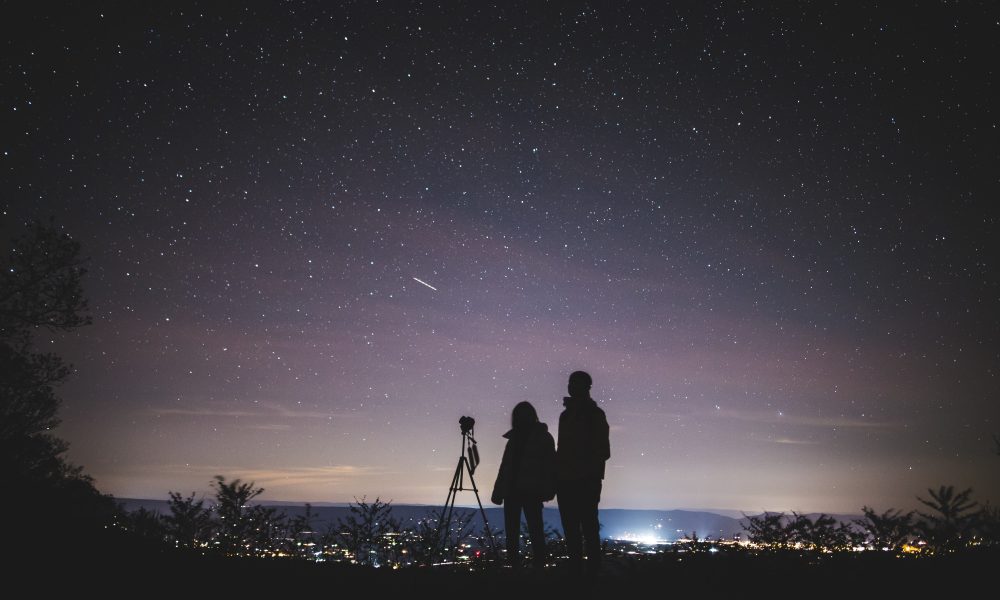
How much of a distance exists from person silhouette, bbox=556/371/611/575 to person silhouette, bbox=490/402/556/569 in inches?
35.2

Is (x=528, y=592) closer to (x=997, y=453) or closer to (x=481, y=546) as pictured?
(x=481, y=546)

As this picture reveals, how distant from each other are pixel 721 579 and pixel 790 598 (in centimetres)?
79

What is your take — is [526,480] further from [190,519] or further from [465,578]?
[190,519]

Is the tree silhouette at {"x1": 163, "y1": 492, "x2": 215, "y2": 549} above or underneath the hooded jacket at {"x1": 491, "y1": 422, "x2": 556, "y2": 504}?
underneath

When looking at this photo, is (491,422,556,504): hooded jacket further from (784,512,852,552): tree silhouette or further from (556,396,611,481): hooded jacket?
(784,512,852,552): tree silhouette

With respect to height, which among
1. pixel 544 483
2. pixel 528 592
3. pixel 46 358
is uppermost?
pixel 46 358

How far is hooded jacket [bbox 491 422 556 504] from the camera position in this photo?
6070 mm

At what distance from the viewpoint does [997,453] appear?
24.4ft

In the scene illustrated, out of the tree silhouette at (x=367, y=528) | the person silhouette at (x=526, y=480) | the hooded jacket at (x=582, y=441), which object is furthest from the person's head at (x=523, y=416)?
the tree silhouette at (x=367, y=528)

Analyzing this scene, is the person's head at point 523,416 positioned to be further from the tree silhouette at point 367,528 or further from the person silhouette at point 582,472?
the tree silhouette at point 367,528

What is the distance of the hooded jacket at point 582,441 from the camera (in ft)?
16.5

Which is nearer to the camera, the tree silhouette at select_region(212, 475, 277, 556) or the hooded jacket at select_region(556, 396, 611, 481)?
the hooded jacket at select_region(556, 396, 611, 481)

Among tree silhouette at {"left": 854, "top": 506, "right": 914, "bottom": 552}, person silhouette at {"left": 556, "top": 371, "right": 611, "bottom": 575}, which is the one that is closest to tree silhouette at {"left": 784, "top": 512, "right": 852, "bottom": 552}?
tree silhouette at {"left": 854, "top": 506, "right": 914, "bottom": 552}

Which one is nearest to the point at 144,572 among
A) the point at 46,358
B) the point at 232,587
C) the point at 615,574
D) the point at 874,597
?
the point at 232,587
